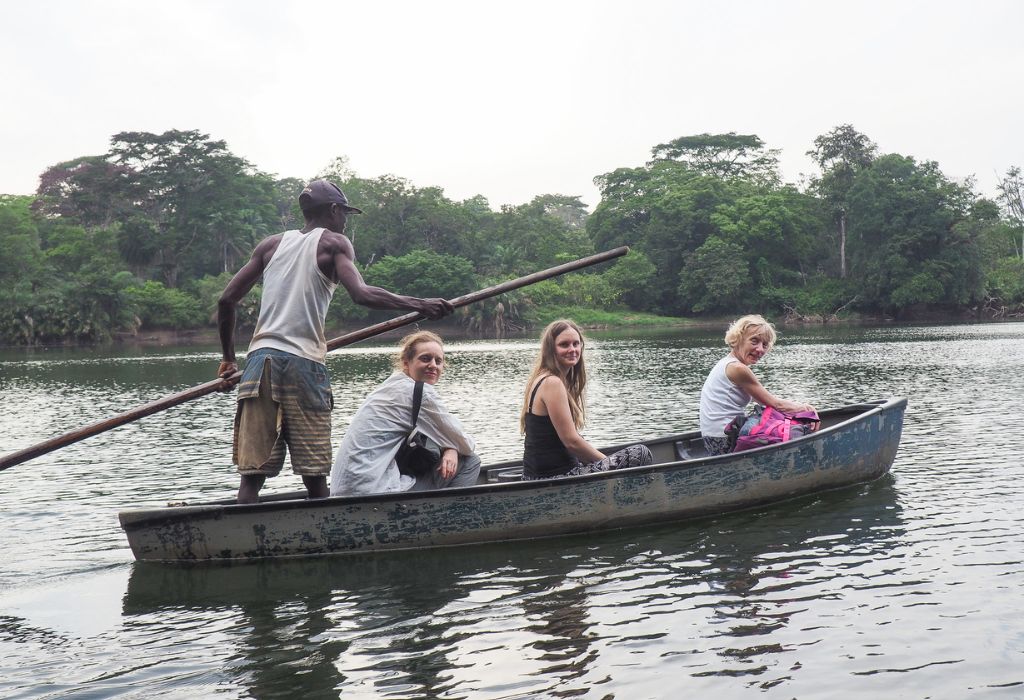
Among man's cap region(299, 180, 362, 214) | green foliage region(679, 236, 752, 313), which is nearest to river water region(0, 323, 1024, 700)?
man's cap region(299, 180, 362, 214)

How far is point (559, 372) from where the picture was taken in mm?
7008

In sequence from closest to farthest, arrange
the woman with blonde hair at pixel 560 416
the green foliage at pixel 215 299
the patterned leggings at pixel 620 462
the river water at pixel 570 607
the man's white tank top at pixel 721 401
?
1. the river water at pixel 570 607
2. the woman with blonde hair at pixel 560 416
3. the patterned leggings at pixel 620 462
4. the man's white tank top at pixel 721 401
5. the green foliage at pixel 215 299

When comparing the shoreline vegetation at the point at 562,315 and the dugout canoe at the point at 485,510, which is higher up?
the shoreline vegetation at the point at 562,315

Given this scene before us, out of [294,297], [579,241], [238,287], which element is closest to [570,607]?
[294,297]

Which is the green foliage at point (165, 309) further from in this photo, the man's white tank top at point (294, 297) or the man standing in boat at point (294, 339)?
the man's white tank top at point (294, 297)

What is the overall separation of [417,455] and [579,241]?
73.1 m

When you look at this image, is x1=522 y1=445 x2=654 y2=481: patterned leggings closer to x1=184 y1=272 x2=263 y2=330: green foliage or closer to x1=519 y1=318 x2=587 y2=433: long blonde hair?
x1=519 y1=318 x2=587 y2=433: long blonde hair

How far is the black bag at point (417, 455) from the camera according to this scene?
6.97 meters

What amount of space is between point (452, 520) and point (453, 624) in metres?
1.44

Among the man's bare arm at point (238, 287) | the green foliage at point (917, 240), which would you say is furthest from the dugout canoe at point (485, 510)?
the green foliage at point (917, 240)

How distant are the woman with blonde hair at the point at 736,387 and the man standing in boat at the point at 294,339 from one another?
10.1 feet

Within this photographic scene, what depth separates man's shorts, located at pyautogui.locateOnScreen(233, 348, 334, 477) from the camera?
5988 mm

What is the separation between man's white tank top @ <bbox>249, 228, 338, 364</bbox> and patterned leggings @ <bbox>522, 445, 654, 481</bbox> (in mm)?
2296

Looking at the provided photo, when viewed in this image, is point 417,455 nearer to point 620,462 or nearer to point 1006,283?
point 620,462
